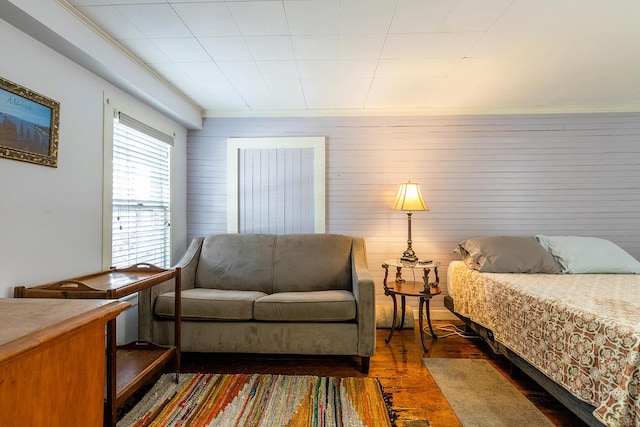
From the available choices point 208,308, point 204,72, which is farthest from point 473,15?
point 208,308

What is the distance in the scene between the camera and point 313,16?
1.86 meters

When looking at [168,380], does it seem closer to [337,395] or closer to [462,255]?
[337,395]

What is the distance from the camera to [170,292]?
8.29 feet

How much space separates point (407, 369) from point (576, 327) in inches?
44.8

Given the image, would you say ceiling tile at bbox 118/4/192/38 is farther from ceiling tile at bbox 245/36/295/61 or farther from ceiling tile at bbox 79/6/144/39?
ceiling tile at bbox 245/36/295/61

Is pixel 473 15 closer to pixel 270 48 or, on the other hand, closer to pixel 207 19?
pixel 270 48

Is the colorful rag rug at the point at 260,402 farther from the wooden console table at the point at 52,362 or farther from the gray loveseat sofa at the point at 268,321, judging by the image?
the wooden console table at the point at 52,362

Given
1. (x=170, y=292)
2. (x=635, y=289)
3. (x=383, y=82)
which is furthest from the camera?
(x=383, y=82)

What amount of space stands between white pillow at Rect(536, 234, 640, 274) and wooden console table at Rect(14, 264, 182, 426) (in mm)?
3114

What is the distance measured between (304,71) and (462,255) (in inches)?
88.4

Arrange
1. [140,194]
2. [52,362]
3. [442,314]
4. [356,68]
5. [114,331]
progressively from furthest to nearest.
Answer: [442,314] → [140,194] → [356,68] → [114,331] → [52,362]

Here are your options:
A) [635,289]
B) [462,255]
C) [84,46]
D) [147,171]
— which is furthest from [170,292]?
[635,289]

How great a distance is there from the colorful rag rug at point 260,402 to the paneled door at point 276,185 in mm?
1583

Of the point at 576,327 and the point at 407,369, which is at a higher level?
the point at 576,327
